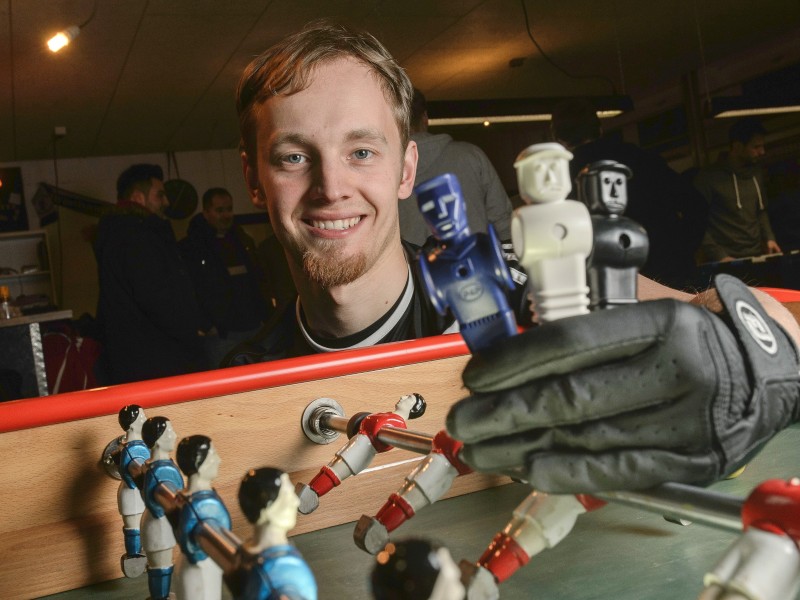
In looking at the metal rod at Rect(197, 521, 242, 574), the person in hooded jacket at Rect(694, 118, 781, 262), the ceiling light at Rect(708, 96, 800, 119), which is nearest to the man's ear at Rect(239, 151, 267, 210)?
the metal rod at Rect(197, 521, 242, 574)

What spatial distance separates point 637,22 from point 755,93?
226 cm

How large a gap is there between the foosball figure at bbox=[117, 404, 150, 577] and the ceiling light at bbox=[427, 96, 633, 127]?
15.9 ft

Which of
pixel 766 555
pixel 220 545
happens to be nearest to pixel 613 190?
pixel 766 555

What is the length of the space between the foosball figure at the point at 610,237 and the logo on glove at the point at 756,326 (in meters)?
0.10

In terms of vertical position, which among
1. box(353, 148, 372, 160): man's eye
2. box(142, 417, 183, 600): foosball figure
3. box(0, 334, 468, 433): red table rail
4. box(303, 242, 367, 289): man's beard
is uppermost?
box(353, 148, 372, 160): man's eye

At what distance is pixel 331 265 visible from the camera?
5.32 ft

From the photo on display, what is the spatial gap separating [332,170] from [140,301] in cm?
183

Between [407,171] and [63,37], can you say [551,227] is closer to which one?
[407,171]

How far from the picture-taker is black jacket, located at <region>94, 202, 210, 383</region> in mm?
3068

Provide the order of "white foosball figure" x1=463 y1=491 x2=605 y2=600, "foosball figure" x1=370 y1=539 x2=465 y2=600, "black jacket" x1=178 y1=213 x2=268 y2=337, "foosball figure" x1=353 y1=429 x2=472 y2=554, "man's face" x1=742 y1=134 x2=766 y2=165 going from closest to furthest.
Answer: "foosball figure" x1=370 y1=539 x2=465 y2=600 < "white foosball figure" x1=463 y1=491 x2=605 y2=600 < "foosball figure" x1=353 y1=429 x2=472 y2=554 < "black jacket" x1=178 y1=213 x2=268 y2=337 < "man's face" x1=742 y1=134 x2=766 y2=165

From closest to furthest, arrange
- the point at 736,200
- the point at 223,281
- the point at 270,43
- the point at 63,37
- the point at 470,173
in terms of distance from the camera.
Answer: the point at 470,173
the point at 63,37
the point at 223,281
the point at 270,43
the point at 736,200

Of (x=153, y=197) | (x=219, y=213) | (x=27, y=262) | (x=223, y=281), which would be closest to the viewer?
(x=153, y=197)

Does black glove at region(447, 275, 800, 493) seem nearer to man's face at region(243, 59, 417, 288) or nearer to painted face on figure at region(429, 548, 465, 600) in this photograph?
painted face on figure at region(429, 548, 465, 600)

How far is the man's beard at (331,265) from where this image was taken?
162 cm
